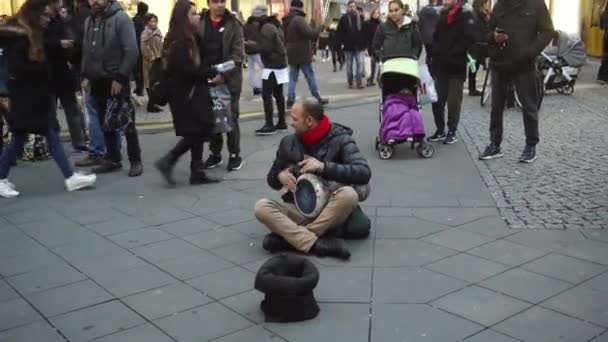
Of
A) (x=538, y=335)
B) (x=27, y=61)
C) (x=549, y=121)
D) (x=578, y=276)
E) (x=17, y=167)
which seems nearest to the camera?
(x=538, y=335)

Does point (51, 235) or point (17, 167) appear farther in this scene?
point (17, 167)

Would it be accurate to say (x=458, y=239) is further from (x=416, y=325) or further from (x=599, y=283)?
(x=416, y=325)

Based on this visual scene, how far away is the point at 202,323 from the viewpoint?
3916 mm

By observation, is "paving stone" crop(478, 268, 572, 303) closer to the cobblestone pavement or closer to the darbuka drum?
the cobblestone pavement

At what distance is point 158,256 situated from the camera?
5.08 meters

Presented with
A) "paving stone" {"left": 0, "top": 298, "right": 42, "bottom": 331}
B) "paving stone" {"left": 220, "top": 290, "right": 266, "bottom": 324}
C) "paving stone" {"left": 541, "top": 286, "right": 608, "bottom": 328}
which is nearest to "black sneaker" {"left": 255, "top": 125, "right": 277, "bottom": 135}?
"paving stone" {"left": 220, "top": 290, "right": 266, "bottom": 324}

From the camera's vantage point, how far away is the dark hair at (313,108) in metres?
4.88

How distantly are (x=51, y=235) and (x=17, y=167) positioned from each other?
299cm

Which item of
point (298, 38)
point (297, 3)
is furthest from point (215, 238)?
point (297, 3)

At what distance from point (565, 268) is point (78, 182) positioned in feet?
15.6

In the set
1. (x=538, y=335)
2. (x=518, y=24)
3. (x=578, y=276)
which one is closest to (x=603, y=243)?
(x=578, y=276)

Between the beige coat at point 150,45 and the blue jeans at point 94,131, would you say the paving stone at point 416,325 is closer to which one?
the blue jeans at point 94,131

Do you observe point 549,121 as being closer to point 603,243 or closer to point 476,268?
point 603,243

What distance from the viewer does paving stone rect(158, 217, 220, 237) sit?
5.65m
